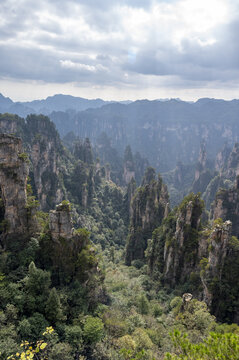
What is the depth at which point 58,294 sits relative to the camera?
25562 millimetres

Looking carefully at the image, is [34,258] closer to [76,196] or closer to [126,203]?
[76,196]

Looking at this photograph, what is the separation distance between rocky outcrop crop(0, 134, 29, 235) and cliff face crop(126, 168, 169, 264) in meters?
36.9

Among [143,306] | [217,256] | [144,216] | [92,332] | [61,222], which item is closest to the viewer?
[92,332]

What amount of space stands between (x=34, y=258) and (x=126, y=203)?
7853cm

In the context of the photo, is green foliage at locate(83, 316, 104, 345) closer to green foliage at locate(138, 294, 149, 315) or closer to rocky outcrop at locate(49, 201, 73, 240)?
green foliage at locate(138, 294, 149, 315)

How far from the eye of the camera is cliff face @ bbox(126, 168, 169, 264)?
63.5 metres

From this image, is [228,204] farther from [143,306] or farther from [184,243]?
[143,306]

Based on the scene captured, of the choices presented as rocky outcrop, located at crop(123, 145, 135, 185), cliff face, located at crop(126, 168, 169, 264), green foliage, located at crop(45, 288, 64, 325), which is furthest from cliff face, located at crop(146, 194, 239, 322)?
rocky outcrop, located at crop(123, 145, 135, 185)

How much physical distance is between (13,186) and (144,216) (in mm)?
42618

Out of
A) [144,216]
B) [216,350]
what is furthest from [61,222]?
[144,216]

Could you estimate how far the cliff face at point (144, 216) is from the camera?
6347 centimetres

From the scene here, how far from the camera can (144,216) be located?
67.6 metres

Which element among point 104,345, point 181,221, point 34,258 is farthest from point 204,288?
point 34,258

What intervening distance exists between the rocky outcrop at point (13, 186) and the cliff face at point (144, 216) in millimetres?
36910
